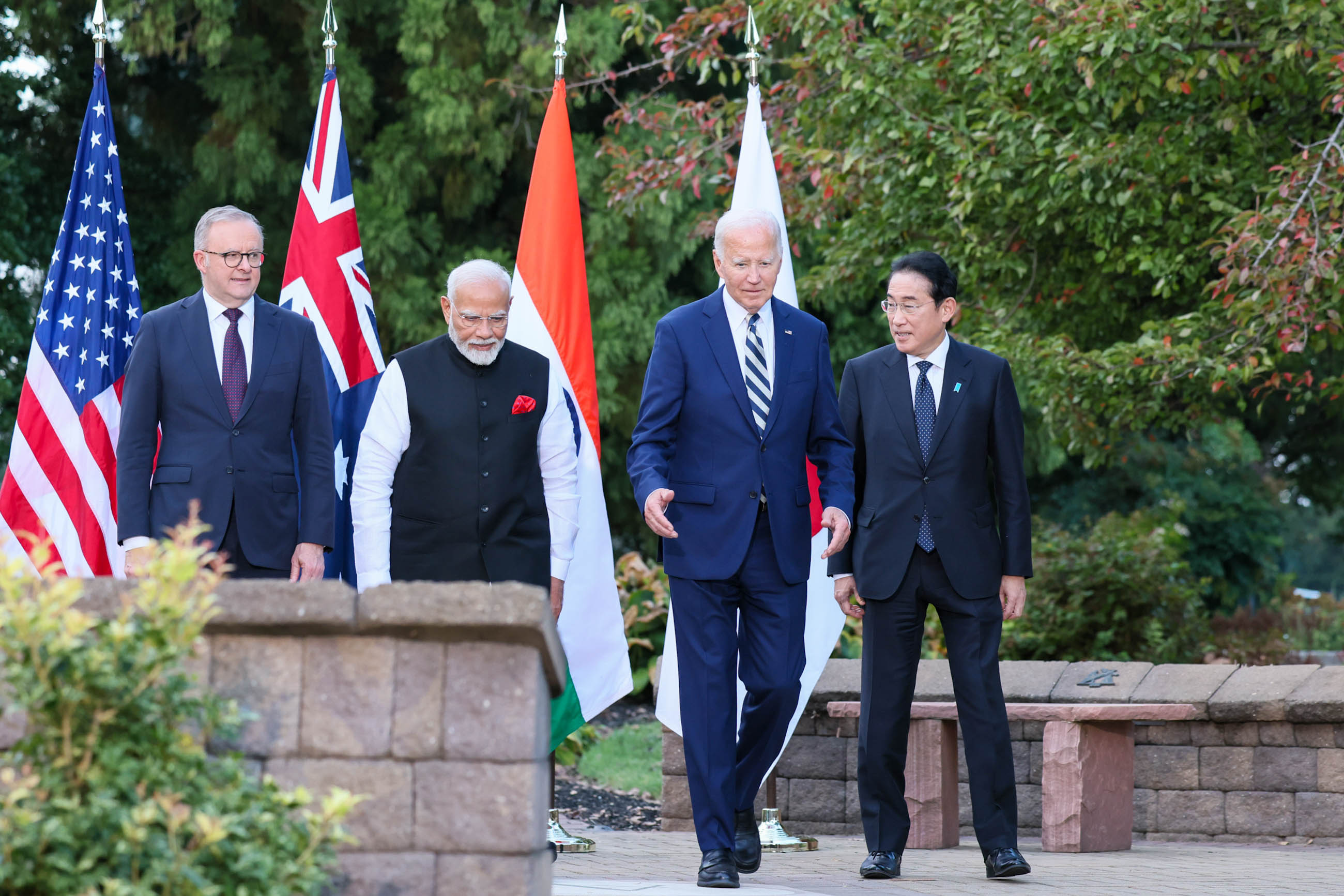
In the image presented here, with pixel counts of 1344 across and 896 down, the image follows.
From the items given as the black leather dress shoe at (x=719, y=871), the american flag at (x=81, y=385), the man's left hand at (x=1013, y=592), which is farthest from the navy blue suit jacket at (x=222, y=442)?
the man's left hand at (x=1013, y=592)

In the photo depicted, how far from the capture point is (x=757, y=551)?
4.55 meters

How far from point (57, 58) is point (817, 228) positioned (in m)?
8.72

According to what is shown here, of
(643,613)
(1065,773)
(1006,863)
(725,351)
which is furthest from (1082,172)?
(643,613)

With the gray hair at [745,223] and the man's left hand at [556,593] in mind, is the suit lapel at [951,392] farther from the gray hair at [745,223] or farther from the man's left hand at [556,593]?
the man's left hand at [556,593]

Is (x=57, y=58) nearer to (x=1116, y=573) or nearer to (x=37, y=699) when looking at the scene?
(x=1116, y=573)

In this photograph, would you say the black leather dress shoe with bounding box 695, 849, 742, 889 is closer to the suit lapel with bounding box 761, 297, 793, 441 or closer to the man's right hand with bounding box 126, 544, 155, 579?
the suit lapel with bounding box 761, 297, 793, 441

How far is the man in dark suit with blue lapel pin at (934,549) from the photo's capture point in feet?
15.5

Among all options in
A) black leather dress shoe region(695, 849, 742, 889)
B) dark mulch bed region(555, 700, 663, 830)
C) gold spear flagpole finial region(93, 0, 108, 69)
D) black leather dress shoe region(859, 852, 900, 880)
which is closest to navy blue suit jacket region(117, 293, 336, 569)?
black leather dress shoe region(695, 849, 742, 889)

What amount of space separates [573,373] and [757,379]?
5.34 feet

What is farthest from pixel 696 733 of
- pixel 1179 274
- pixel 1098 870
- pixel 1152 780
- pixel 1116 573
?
pixel 1116 573

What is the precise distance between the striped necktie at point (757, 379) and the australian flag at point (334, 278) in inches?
70.6

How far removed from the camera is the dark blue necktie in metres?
4.83

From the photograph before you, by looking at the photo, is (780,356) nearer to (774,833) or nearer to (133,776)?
(774,833)

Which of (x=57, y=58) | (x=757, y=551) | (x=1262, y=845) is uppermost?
(x=57, y=58)
